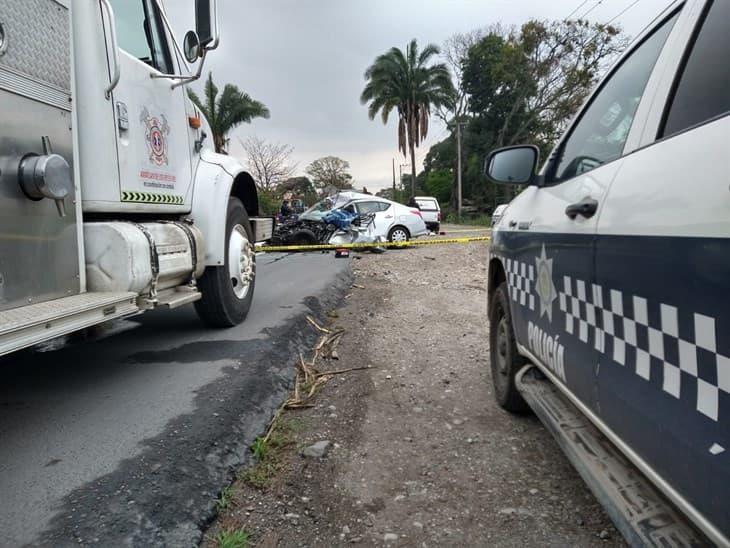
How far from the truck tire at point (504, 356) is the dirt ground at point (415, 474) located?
0.40 ft

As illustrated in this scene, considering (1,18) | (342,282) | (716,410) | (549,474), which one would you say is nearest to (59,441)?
(1,18)

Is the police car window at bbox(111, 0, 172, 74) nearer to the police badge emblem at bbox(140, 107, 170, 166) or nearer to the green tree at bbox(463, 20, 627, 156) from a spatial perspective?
the police badge emblem at bbox(140, 107, 170, 166)

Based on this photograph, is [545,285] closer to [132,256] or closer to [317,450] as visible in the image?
[317,450]

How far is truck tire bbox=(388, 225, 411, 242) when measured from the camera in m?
14.8

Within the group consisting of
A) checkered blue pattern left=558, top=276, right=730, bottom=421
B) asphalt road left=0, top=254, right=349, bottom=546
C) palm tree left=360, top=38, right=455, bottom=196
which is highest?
palm tree left=360, top=38, right=455, bottom=196

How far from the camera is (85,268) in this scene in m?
2.78

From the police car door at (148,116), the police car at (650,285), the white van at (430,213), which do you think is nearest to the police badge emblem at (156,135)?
the police car door at (148,116)

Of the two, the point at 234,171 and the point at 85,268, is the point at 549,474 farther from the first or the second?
the point at 234,171

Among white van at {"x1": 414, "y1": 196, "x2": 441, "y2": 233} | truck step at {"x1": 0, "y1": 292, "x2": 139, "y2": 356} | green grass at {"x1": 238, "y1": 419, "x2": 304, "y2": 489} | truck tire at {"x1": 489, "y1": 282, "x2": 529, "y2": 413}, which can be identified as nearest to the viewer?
truck step at {"x1": 0, "y1": 292, "x2": 139, "y2": 356}

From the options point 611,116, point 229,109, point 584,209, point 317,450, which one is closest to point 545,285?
point 584,209

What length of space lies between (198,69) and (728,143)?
3455 millimetres

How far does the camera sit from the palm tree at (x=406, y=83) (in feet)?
115

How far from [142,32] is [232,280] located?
204cm

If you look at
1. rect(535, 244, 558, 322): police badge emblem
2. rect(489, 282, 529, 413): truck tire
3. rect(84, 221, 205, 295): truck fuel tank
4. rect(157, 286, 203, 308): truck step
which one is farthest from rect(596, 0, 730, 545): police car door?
rect(157, 286, 203, 308): truck step
